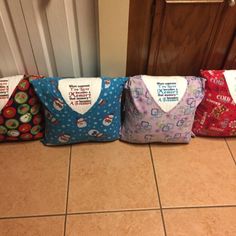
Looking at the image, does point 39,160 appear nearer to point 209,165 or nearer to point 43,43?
point 43,43

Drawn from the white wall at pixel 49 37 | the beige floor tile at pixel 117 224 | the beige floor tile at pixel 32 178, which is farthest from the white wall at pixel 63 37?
the beige floor tile at pixel 117 224

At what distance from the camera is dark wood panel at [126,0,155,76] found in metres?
0.93

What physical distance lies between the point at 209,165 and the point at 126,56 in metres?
0.68

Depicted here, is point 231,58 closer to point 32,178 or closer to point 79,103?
point 79,103

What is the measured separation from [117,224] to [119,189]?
0.15 m

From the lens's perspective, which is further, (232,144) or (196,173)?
(232,144)

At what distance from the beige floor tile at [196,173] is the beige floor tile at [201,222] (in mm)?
35

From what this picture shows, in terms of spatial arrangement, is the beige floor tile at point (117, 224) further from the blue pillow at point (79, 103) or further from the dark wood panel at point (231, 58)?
the dark wood panel at point (231, 58)

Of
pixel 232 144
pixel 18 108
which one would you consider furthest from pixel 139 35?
pixel 232 144

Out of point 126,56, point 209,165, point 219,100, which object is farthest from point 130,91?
point 209,165

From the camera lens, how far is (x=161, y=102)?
1.05m

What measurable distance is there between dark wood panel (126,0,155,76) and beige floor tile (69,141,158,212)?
414 mm

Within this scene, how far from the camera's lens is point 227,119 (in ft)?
3.75

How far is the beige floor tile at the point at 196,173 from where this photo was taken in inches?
41.4
